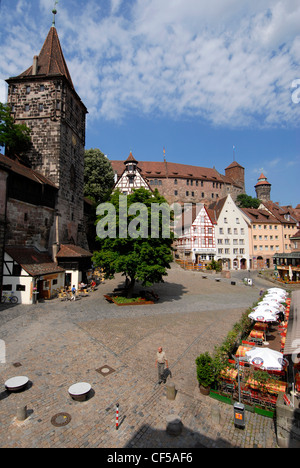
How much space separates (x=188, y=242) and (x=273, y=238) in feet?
61.3

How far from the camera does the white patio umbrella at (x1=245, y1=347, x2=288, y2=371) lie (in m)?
8.48

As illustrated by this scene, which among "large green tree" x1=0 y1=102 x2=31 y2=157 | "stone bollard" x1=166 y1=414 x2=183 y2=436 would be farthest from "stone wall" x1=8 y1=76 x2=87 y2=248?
"stone bollard" x1=166 y1=414 x2=183 y2=436

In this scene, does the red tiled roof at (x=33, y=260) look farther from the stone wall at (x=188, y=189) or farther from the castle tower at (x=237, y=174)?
the castle tower at (x=237, y=174)

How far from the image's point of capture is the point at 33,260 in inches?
878

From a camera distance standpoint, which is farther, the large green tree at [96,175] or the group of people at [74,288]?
the large green tree at [96,175]

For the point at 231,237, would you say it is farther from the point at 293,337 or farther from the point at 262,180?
the point at 262,180

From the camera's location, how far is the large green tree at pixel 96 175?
154 ft

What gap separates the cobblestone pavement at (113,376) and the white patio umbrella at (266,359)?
1684mm

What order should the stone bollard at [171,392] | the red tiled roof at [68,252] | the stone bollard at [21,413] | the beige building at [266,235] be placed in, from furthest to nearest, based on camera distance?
the beige building at [266,235] → the red tiled roof at [68,252] → the stone bollard at [171,392] → the stone bollard at [21,413]

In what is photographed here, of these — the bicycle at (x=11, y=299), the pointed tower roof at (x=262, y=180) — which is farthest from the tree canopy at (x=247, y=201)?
the bicycle at (x=11, y=299)

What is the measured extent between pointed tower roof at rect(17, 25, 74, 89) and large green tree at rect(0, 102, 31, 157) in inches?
243

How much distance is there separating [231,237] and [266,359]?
42.4 m
